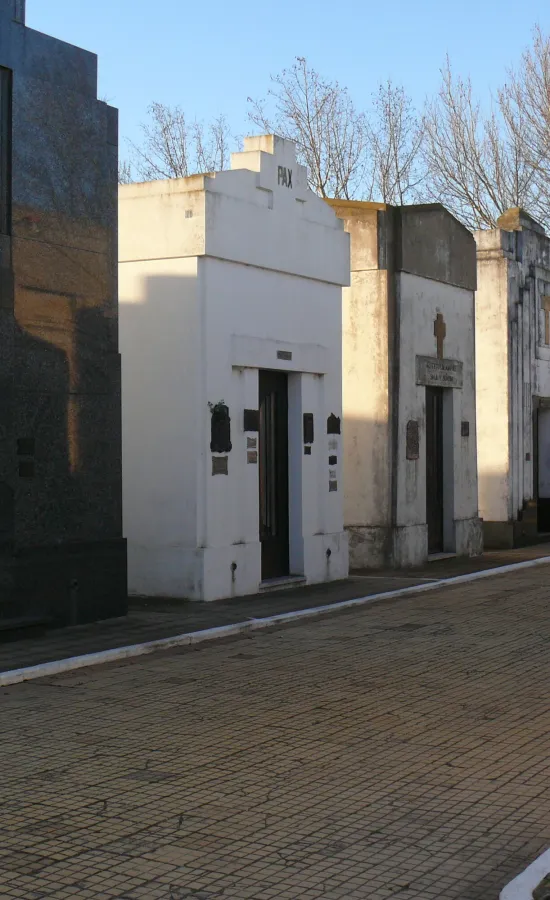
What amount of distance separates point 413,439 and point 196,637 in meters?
7.03

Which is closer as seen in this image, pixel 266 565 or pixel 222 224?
pixel 222 224

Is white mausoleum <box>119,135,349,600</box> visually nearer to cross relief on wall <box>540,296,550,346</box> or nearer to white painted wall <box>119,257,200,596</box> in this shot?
white painted wall <box>119,257,200,596</box>

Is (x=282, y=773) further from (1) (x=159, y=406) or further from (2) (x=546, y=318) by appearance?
(2) (x=546, y=318)

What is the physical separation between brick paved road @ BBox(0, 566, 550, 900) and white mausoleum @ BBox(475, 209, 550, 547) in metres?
10.5

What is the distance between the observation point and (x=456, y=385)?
59.4ft

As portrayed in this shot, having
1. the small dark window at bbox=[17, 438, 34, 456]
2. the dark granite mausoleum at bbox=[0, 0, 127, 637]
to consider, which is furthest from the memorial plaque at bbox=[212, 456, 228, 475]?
the small dark window at bbox=[17, 438, 34, 456]

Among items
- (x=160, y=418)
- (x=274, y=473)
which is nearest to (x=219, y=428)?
(x=160, y=418)

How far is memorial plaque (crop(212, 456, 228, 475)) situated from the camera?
12.9 m

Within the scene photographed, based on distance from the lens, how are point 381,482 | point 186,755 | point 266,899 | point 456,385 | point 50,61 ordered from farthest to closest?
point 456,385 < point 381,482 < point 50,61 < point 186,755 < point 266,899

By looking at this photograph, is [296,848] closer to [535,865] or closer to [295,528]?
[535,865]

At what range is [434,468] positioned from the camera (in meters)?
17.9

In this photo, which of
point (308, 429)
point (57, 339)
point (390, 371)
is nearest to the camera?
point (57, 339)

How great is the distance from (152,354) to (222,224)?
5.15 feet

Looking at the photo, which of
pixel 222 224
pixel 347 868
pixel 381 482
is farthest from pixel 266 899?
pixel 381 482
